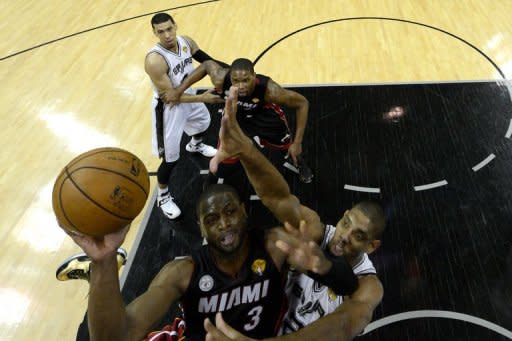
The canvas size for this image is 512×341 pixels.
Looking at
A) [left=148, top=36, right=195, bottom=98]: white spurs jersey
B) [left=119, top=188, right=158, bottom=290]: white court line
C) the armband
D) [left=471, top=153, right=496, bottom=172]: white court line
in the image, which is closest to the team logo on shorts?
the armband

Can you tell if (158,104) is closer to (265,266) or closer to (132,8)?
(265,266)

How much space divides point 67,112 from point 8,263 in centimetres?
238

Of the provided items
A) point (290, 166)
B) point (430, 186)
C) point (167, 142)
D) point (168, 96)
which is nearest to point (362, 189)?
point (430, 186)

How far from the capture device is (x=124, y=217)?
1945mm

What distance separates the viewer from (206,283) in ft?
6.72

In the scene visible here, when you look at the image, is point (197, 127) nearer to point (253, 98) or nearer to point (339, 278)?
point (253, 98)

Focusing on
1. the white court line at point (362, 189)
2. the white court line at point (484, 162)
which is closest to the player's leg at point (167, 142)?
the white court line at point (362, 189)

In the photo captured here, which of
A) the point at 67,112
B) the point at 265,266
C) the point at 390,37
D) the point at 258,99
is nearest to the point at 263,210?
the point at 258,99

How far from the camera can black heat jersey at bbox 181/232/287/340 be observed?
2039mm

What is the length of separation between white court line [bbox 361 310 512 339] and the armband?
57.2 inches

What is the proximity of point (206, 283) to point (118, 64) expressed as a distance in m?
5.17

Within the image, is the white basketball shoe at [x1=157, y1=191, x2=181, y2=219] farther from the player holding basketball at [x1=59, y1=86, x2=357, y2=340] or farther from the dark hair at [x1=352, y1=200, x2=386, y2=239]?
the dark hair at [x1=352, y1=200, x2=386, y2=239]

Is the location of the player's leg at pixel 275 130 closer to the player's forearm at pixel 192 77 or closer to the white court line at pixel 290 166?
the white court line at pixel 290 166

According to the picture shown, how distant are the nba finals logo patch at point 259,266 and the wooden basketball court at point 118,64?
6.56 ft
